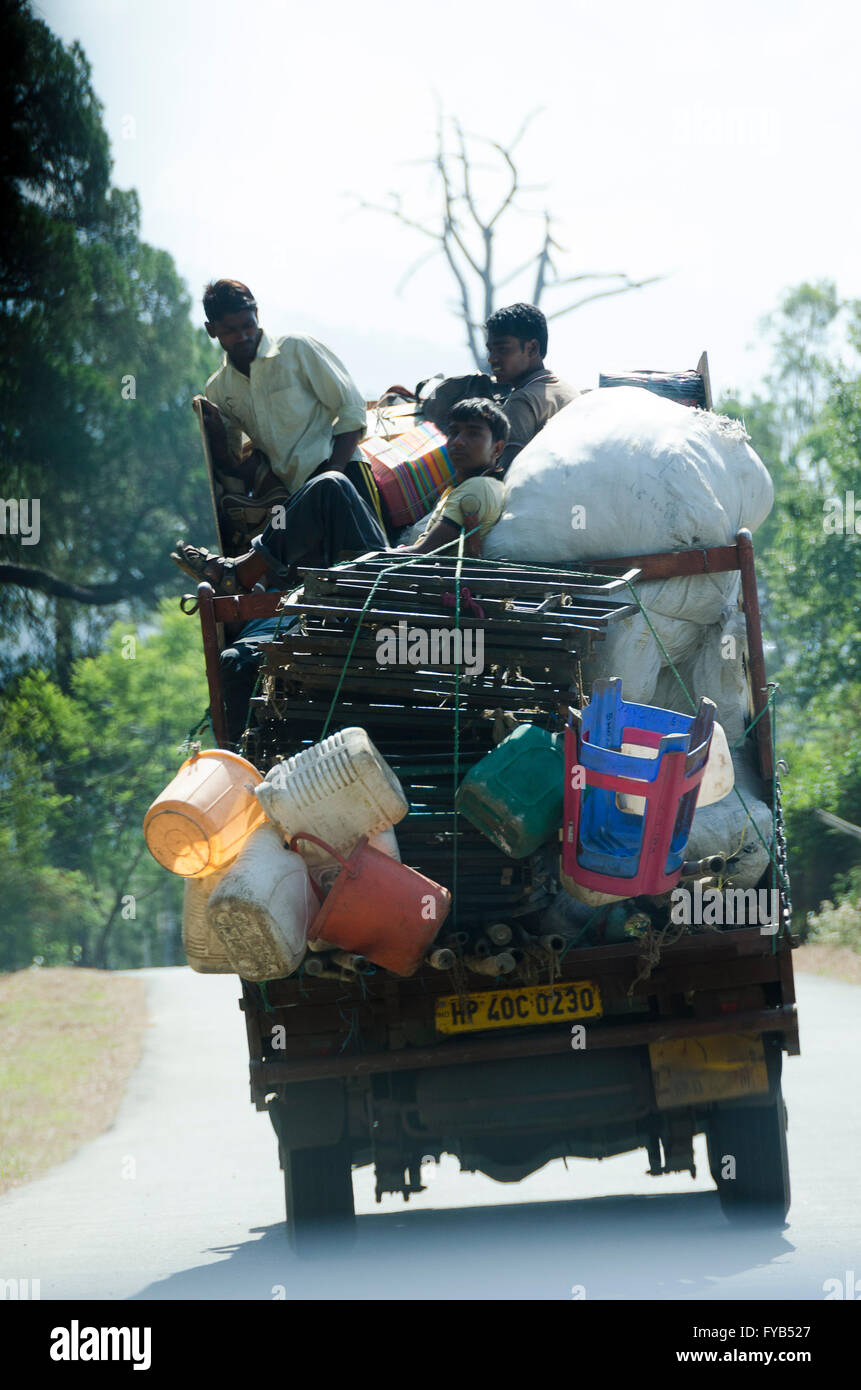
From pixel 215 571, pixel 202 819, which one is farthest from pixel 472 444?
pixel 202 819

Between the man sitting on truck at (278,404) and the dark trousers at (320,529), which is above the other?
the man sitting on truck at (278,404)

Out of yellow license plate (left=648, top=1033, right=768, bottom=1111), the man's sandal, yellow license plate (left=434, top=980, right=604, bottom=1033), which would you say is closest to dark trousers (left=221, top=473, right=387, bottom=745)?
the man's sandal

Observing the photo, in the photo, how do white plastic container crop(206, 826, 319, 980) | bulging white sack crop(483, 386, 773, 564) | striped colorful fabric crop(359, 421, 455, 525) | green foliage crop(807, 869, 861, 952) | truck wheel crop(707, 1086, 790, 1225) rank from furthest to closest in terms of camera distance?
green foliage crop(807, 869, 861, 952) → striped colorful fabric crop(359, 421, 455, 525) → truck wheel crop(707, 1086, 790, 1225) → bulging white sack crop(483, 386, 773, 564) → white plastic container crop(206, 826, 319, 980)

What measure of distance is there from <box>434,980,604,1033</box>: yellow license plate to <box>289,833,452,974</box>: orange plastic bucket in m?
0.60

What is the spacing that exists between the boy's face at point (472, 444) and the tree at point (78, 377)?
20.7 metres

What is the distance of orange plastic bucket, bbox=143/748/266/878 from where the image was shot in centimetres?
445

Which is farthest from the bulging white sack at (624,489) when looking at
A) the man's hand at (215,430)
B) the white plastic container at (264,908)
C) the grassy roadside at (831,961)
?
the grassy roadside at (831,961)

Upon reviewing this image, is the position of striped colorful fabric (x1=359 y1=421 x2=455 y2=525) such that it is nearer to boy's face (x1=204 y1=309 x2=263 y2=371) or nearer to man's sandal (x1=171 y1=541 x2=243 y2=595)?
boy's face (x1=204 y1=309 x2=263 y2=371)

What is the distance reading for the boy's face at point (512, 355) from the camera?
23.9 ft

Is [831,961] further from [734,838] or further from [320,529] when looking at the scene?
[320,529]

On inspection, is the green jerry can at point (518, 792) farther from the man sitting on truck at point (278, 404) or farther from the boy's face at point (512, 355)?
the boy's face at point (512, 355)

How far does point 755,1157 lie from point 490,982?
127 cm

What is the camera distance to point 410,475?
21.9 ft
